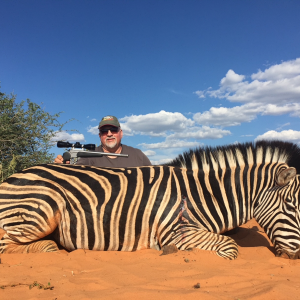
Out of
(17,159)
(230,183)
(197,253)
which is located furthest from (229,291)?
Result: (17,159)

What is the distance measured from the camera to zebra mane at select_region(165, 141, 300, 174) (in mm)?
3695

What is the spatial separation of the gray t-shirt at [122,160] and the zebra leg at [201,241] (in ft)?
7.48

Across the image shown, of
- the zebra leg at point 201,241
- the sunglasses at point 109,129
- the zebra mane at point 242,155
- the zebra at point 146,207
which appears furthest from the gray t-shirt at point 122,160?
the zebra leg at point 201,241

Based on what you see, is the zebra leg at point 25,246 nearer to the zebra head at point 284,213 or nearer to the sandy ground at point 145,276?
the sandy ground at point 145,276

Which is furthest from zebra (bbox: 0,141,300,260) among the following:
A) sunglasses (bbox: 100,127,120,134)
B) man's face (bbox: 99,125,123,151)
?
sunglasses (bbox: 100,127,120,134)

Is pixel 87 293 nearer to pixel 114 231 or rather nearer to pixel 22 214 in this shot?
pixel 114 231

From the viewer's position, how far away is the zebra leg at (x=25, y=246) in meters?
3.19

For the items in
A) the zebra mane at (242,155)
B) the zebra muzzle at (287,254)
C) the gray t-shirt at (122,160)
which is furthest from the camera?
the gray t-shirt at (122,160)

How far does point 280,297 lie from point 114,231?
1.95 m

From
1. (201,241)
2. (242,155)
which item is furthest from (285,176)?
(201,241)

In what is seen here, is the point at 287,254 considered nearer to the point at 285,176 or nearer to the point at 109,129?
the point at 285,176

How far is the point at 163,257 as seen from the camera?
116 inches

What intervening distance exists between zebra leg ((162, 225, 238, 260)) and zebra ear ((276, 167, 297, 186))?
0.96m

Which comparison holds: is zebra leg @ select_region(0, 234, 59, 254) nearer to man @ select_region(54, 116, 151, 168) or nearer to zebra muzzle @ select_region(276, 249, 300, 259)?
man @ select_region(54, 116, 151, 168)
